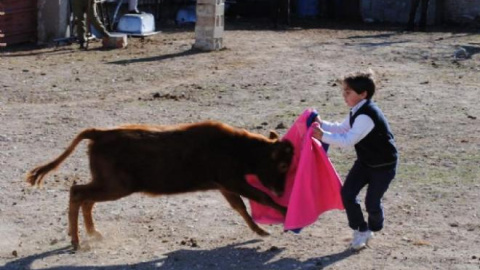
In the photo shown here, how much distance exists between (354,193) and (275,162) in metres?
0.60

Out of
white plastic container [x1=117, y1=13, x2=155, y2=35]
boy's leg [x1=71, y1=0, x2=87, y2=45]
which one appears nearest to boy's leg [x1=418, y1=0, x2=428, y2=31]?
white plastic container [x1=117, y1=13, x2=155, y2=35]

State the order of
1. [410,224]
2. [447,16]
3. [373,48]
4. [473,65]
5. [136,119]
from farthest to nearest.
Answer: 1. [447,16]
2. [373,48]
3. [473,65]
4. [136,119]
5. [410,224]

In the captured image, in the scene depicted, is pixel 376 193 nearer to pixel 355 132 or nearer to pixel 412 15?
pixel 355 132

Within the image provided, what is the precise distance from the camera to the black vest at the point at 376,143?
7094 mm

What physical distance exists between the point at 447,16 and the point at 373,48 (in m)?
7.24

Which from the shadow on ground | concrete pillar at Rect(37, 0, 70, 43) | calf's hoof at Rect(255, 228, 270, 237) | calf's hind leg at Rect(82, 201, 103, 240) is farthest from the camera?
concrete pillar at Rect(37, 0, 70, 43)

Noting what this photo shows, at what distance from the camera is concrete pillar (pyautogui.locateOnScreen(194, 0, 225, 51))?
18.9m

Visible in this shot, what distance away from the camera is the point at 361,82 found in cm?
706

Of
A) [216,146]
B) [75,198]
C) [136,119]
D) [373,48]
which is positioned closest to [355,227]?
[216,146]

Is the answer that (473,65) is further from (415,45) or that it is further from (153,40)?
(153,40)

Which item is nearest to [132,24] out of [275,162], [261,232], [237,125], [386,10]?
[386,10]

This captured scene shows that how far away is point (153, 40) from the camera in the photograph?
20.7m

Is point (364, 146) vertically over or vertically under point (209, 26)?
over

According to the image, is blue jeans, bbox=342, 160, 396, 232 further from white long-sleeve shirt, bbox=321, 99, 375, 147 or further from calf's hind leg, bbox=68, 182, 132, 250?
calf's hind leg, bbox=68, 182, 132, 250
